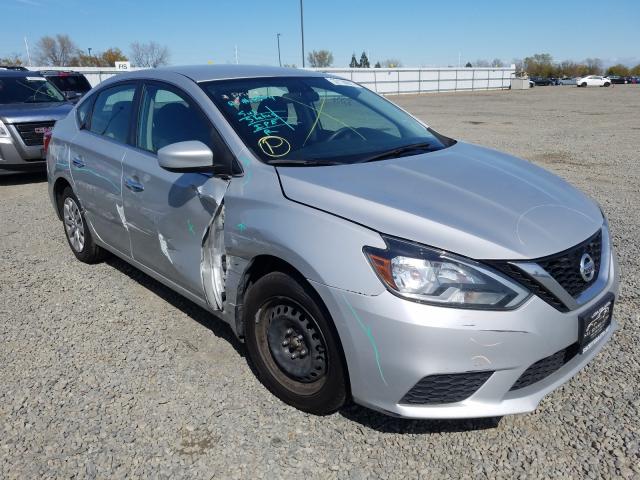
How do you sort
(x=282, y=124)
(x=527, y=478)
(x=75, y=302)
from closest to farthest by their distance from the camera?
(x=527, y=478) < (x=282, y=124) < (x=75, y=302)

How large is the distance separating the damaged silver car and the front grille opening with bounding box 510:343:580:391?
0.01m

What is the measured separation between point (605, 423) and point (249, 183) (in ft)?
6.90

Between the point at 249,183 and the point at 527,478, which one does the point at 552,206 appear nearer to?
the point at 527,478

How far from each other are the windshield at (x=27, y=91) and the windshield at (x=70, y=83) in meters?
5.35

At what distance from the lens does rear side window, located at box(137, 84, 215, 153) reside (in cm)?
319

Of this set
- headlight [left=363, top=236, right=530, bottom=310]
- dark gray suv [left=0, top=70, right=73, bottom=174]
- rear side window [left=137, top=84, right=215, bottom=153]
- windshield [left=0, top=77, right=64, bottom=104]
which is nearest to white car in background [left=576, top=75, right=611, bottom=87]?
windshield [left=0, top=77, right=64, bottom=104]

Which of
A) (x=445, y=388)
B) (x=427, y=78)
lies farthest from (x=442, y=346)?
(x=427, y=78)

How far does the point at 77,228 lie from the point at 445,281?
149 inches

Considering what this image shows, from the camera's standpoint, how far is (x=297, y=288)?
98.7 inches

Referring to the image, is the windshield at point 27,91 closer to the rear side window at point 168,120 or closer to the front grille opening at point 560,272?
the rear side window at point 168,120

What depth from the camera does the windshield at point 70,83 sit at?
14.9m

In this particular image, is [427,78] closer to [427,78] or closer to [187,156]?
[427,78]

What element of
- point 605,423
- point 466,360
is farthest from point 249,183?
point 605,423

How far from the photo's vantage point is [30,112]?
28.2ft
